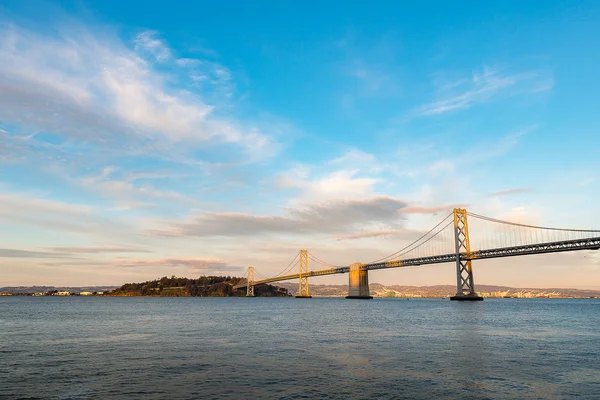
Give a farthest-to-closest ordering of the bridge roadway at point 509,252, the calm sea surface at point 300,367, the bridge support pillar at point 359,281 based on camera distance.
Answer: the bridge support pillar at point 359,281 < the bridge roadway at point 509,252 < the calm sea surface at point 300,367

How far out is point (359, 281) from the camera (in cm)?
14388

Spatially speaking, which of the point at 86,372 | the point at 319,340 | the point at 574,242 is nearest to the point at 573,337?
the point at 319,340

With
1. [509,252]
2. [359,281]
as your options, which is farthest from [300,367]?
[359,281]

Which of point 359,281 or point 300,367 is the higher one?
point 359,281

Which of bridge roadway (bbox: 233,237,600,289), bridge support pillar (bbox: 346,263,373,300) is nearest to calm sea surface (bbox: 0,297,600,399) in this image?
bridge roadway (bbox: 233,237,600,289)

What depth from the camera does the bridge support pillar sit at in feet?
466

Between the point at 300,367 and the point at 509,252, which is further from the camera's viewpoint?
the point at 509,252

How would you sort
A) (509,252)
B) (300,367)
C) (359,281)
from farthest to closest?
(359,281)
(509,252)
(300,367)

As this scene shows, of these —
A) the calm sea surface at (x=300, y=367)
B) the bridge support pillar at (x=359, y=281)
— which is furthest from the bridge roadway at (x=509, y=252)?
the calm sea surface at (x=300, y=367)

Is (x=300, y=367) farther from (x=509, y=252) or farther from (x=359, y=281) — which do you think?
(x=359, y=281)

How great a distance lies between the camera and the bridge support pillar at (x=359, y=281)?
142000 mm

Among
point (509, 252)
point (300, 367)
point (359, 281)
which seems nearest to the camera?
point (300, 367)

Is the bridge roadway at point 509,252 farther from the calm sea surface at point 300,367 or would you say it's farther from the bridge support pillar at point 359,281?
the calm sea surface at point 300,367

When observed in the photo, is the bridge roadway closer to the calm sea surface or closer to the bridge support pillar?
the bridge support pillar
